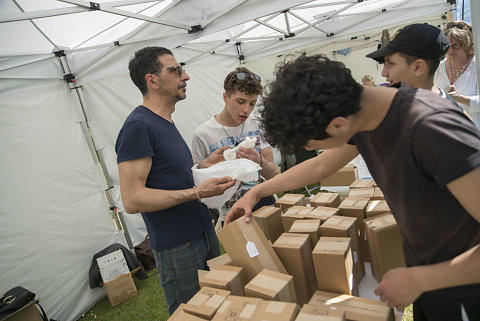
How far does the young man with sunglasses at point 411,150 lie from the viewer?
23.2 inches

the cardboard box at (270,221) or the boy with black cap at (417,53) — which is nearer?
the boy with black cap at (417,53)

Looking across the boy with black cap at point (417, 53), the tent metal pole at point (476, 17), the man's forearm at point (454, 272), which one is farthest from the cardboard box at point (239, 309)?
the boy with black cap at point (417, 53)

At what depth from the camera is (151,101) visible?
66.1 inches

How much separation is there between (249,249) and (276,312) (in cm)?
32

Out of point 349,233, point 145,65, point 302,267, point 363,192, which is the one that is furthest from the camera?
point 363,192

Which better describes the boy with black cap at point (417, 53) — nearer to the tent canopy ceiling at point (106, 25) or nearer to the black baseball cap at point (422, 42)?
the black baseball cap at point (422, 42)

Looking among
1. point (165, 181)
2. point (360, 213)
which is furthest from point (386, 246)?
point (165, 181)

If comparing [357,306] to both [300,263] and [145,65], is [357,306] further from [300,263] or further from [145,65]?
[145,65]

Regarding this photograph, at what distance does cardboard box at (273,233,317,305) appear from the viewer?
121 cm

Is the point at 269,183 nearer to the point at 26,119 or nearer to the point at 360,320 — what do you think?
the point at 360,320

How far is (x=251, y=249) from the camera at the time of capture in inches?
46.6

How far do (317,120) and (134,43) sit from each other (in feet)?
8.51

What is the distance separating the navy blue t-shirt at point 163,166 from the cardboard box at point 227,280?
1.61 feet

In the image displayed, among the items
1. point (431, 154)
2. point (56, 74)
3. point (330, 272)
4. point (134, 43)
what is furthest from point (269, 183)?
point (56, 74)
